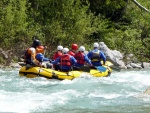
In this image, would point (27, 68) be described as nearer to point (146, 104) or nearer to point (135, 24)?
point (146, 104)

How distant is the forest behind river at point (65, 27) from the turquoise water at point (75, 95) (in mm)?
5216

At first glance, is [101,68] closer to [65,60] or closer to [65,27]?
[65,60]

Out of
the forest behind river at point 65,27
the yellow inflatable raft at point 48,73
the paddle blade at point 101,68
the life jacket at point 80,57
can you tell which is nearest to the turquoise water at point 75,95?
the yellow inflatable raft at point 48,73

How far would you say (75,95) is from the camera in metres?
10.7

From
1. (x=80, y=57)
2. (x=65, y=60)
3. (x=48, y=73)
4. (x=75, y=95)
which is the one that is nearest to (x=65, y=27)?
(x=80, y=57)

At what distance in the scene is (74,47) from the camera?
15.8m

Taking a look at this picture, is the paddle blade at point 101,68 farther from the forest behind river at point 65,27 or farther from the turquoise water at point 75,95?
the forest behind river at point 65,27

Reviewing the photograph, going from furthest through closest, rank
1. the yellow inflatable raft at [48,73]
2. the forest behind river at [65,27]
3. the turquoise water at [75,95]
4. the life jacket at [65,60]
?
the forest behind river at [65,27] → the life jacket at [65,60] → the yellow inflatable raft at [48,73] → the turquoise water at [75,95]

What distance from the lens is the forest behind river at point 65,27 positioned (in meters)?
19.6

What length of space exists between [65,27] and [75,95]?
36.6 feet

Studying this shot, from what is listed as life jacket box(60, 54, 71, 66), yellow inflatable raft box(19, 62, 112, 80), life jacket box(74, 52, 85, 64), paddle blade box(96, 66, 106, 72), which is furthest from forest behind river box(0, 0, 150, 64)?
life jacket box(60, 54, 71, 66)

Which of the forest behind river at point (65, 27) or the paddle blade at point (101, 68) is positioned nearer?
the paddle blade at point (101, 68)

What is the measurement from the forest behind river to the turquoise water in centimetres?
522

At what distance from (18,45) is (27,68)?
6.84m
